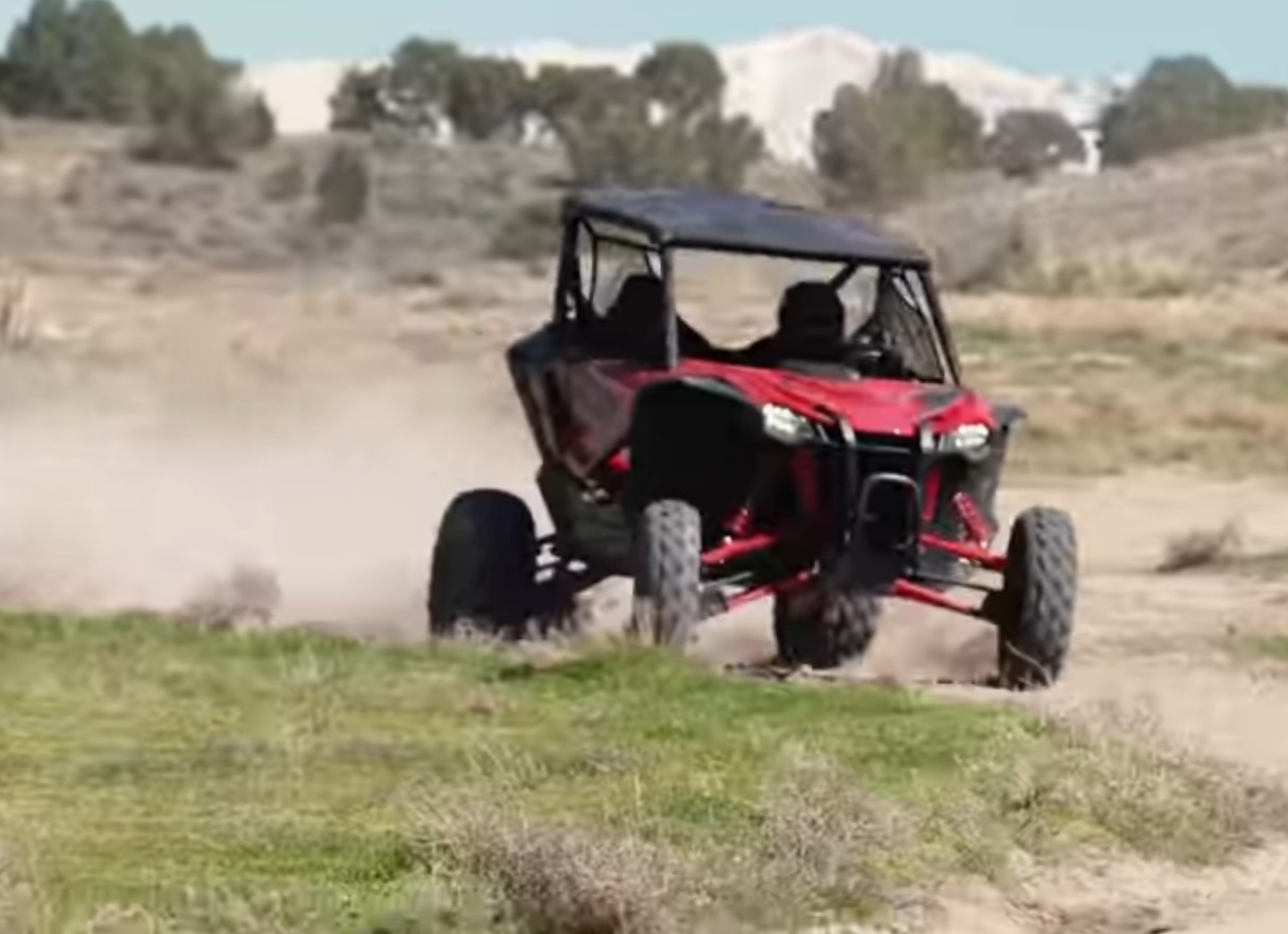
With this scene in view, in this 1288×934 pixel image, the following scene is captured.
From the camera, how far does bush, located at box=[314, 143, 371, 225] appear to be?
6097 cm

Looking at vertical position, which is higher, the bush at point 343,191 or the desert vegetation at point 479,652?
the desert vegetation at point 479,652

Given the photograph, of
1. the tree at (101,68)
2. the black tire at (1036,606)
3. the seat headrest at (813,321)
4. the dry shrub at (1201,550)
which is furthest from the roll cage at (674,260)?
the tree at (101,68)

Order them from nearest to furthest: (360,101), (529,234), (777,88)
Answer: (529,234) → (360,101) → (777,88)

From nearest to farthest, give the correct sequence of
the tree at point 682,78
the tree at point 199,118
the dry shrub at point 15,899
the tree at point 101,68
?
the dry shrub at point 15,899
the tree at point 199,118
the tree at point 101,68
the tree at point 682,78

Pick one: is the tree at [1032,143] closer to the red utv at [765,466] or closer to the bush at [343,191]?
the bush at [343,191]

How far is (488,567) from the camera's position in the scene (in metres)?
15.7

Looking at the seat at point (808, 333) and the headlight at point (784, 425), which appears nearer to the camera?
the headlight at point (784, 425)

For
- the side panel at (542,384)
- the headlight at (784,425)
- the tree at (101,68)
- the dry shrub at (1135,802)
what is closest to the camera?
the dry shrub at (1135,802)

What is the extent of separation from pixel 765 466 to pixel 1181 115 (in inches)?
2962

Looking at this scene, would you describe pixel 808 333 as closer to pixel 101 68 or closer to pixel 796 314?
pixel 796 314

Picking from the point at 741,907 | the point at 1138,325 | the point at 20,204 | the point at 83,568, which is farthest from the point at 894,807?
the point at 20,204

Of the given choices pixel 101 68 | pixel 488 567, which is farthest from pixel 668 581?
pixel 101 68

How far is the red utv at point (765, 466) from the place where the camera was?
14.7m

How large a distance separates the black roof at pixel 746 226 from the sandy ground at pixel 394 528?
1.75 m
